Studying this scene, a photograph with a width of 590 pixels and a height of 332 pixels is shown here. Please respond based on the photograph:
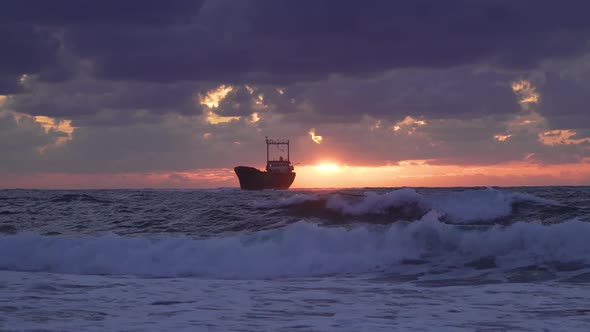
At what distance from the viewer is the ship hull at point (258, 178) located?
104875mm

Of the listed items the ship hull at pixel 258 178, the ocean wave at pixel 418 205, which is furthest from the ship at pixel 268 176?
the ocean wave at pixel 418 205

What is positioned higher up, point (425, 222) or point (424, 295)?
point (425, 222)

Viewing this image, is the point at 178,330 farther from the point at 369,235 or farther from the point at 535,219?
the point at 535,219

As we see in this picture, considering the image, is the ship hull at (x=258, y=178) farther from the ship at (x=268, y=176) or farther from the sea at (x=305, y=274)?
the sea at (x=305, y=274)

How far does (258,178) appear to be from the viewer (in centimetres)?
10544

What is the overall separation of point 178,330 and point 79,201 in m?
30.3

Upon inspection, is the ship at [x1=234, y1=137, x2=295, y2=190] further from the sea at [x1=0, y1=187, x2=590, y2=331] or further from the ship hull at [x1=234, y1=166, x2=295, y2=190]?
the sea at [x1=0, y1=187, x2=590, y2=331]

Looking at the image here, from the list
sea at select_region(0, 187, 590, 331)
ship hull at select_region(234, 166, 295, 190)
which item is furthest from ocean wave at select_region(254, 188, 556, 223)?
ship hull at select_region(234, 166, 295, 190)

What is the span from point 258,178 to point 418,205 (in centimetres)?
8042

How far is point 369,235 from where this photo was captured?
54.9 feet

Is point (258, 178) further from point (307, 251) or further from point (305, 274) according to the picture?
point (305, 274)

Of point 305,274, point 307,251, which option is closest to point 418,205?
point 307,251

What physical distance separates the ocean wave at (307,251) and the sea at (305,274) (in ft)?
0.14

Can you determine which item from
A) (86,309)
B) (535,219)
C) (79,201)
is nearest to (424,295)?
(86,309)
